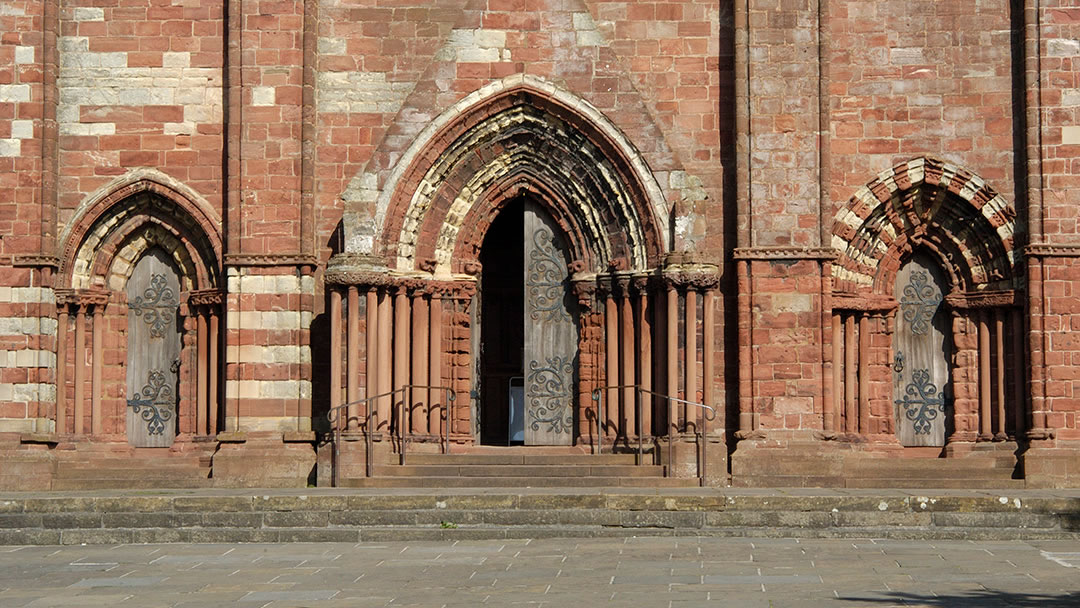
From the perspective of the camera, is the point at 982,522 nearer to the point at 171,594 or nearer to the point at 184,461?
the point at 171,594

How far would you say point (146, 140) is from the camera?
23.4 m

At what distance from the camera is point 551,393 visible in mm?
23547

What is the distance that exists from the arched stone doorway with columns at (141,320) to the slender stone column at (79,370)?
0.01m

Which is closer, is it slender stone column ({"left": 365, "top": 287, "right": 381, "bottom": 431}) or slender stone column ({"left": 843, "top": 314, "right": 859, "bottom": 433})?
slender stone column ({"left": 365, "top": 287, "right": 381, "bottom": 431})

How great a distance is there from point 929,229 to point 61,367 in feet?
39.7

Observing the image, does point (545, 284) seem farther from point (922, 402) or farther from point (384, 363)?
point (922, 402)

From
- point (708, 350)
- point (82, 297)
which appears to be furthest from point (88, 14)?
point (708, 350)

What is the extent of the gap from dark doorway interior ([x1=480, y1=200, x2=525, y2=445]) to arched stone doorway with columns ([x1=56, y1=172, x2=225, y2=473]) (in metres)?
5.03

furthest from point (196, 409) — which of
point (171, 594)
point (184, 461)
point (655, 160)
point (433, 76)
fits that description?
point (171, 594)

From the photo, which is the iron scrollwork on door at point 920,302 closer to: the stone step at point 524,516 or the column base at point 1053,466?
the column base at point 1053,466

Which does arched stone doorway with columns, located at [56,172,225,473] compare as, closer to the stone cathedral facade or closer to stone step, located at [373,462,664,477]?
the stone cathedral facade

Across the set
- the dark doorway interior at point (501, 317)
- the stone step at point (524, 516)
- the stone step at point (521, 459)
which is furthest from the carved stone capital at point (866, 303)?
the dark doorway interior at point (501, 317)

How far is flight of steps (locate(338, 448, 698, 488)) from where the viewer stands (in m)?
20.9

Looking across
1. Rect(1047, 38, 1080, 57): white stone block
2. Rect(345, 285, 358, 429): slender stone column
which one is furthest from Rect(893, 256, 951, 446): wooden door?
Rect(345, 285, 358, 429): slender stone column
